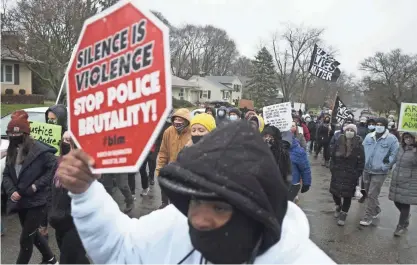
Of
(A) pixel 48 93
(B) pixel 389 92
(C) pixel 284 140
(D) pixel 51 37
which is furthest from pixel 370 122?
(B) pixel 389 92

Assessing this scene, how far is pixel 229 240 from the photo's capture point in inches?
51.3

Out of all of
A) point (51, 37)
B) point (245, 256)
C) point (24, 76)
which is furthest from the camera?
point (24, 76)

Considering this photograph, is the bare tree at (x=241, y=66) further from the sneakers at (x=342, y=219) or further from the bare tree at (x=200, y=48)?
the sneakers at (x=342, y=219)

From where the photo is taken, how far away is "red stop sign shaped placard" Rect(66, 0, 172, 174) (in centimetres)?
120

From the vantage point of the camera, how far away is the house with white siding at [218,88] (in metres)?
69.4

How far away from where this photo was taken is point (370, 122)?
9.31m

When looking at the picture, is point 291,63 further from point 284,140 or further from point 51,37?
point 284,140

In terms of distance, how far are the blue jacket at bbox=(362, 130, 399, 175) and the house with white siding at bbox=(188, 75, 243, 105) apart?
2345 inches

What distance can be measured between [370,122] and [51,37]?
19.1 meters

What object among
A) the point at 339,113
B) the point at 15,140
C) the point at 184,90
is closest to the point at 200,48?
the point at 184,90

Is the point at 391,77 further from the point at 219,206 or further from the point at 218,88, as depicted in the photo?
the point at 219,206

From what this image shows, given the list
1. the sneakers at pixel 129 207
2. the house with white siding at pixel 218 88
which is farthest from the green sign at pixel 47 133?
the house with white siding at pixel 218 88

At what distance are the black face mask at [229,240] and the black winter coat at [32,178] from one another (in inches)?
118

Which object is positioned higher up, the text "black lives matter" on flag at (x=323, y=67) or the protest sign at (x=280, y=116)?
the text "black lives matter" on flag at (x=323, y=67)
